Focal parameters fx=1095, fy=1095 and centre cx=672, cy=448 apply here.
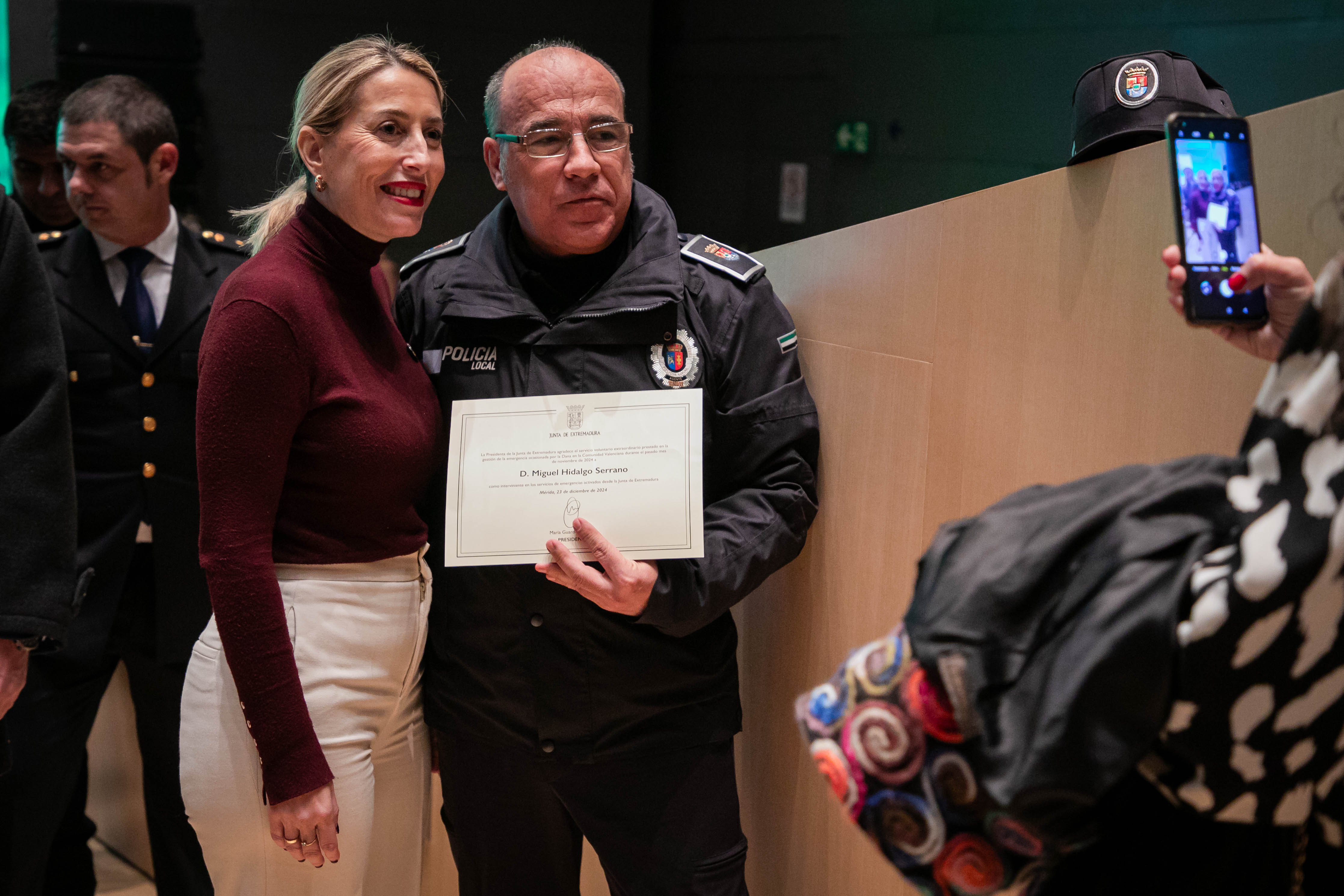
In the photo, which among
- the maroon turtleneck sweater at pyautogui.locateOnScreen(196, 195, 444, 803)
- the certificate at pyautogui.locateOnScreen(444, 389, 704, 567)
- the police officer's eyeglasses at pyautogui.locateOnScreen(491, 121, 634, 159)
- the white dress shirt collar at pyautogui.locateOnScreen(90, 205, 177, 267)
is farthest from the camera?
the white dress shirt collar at pyautogui.locateOnScreen(90, 205, 177, 267)

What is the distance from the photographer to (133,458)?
232cm

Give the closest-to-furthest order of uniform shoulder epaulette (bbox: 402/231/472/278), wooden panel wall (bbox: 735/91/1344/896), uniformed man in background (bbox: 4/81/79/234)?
wooden panel wall (bbox: 735/91/1344/896), uniform shoulder epaulette (bbox: 402/231/472/278), uniformed man in background (bbox: 4/81/79/234)

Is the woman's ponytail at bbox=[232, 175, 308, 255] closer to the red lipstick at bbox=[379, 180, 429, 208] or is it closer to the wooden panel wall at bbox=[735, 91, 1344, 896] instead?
the red lipstick at bbox=[379, 180, 429, 208]

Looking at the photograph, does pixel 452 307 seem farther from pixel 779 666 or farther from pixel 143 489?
pixel 143 489

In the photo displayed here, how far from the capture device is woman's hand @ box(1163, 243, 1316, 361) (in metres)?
0.85

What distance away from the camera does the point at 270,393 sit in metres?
1.41

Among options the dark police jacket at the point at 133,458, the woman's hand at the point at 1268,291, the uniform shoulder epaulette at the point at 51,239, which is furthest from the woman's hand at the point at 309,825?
the uniform shoulder epaulette at the point at 51,239

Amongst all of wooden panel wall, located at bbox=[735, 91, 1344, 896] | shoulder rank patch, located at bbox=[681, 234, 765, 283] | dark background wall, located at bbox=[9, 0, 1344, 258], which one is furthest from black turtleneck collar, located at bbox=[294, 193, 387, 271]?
dark background wall, located at bbox=[9, 0, 1344, 258]

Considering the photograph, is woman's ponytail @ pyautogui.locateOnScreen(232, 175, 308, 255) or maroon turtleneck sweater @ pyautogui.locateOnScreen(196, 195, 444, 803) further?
woman's ponytail @ pyautogui.locateOnScreen(232, 175, 308, 255)

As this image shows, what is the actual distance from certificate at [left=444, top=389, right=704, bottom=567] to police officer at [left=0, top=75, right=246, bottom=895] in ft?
3.44

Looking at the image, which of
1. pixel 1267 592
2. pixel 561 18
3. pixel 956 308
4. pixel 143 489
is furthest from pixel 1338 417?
pixel 561 18

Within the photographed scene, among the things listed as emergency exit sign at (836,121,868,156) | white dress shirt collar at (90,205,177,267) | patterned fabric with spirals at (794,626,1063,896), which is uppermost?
emergency exit sign at (836,121,868,156)

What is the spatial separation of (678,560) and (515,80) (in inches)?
33.2

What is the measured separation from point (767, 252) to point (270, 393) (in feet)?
3.20
